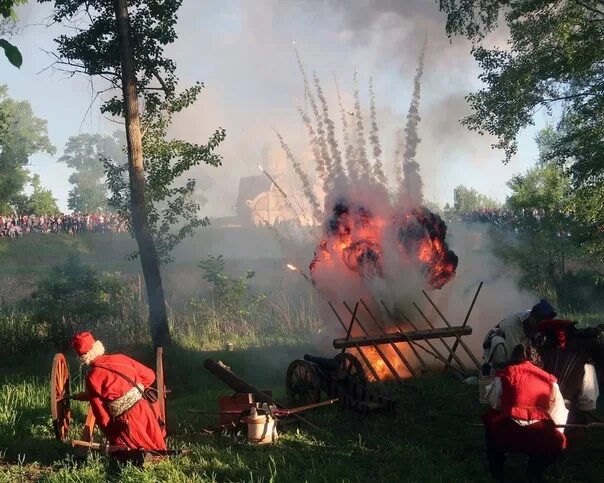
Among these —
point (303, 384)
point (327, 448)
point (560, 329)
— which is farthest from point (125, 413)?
point (560, 329)

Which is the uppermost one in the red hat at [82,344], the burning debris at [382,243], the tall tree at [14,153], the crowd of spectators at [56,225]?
the tall tree at [14,153]

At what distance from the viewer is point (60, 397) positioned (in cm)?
848

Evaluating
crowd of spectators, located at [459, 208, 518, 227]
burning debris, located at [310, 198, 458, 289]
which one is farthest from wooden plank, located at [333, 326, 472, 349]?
crowd of spectators, located at [459, 208, 518, 227]

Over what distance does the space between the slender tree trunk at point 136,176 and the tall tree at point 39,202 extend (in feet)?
113

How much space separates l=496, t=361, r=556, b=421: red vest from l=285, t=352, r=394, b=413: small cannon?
322 centimetres

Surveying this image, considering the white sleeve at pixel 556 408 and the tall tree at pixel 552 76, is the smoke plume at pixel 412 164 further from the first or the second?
the white sleeve at pixel 556 408

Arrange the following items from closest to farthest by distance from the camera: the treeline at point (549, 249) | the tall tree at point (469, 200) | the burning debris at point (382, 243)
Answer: the burning debris at point (382, 243) < the treeline at point (549, 249) < the tall tree at point (469, 200)

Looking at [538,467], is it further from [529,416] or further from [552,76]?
[552,76]

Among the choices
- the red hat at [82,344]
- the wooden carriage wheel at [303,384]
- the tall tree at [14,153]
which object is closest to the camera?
the red hat at [82,344]

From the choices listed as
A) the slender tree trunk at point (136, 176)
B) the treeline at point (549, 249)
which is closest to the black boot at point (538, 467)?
the slender tree trunk at point (136, 176)

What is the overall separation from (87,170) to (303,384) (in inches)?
3178

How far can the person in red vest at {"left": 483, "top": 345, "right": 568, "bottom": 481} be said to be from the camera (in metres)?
6.33

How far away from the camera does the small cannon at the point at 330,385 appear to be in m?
9.57

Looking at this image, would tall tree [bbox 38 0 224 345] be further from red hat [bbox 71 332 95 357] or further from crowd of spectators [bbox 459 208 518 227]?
crowd of spectators [bbox 459 208 518 227]
